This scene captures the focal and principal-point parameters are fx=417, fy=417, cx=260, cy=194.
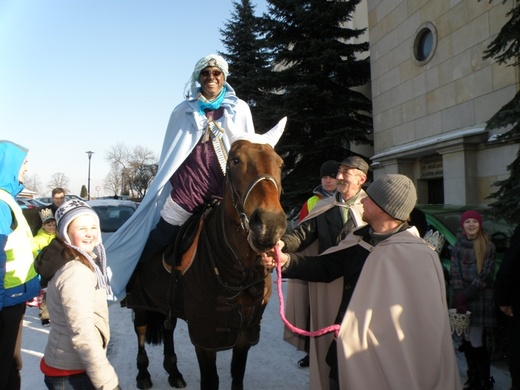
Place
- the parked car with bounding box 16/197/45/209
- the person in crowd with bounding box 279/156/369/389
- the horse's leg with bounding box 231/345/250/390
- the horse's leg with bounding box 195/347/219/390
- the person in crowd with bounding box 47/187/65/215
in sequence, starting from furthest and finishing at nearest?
1. the parked car with bounding box 16/197/45/209
2. the person in crowd with bounding box 47/187/65/215
3. the horse's leg with bounding box 231/345/250/390
4. the person in crowd with bounding box 279/156/369/389
5. the horse's leg with bounding box 195/347/219/390

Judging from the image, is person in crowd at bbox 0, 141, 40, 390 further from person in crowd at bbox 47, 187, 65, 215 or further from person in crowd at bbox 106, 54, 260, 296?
person in crowd at bbox 47, 187, 65, 215

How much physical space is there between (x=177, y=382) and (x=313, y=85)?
1017 centimetres

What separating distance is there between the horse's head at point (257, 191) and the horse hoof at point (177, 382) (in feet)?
7.99

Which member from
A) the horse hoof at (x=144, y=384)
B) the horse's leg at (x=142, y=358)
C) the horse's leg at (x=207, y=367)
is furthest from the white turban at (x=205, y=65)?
the horse hoof at (x=144, y=384)

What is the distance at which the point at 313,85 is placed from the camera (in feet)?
41.3

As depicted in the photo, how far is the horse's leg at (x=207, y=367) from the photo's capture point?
9.93 feet

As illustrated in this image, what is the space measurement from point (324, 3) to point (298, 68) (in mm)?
2176

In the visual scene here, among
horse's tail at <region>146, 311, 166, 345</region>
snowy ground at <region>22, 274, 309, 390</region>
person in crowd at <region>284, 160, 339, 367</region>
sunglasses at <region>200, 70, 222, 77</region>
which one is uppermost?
sunglasses at <region>200, 70, 222, 77</region>

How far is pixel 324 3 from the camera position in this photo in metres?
13.3

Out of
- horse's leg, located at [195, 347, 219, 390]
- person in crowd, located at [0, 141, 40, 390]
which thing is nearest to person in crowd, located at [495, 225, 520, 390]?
horse's leg, located at [195, 347, 219, 390]

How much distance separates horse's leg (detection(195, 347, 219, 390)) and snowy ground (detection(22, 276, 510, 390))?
1135mm

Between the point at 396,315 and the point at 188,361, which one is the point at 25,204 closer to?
the point at 188,361

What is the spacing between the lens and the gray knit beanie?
7.46 feet

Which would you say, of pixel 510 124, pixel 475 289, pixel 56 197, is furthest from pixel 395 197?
pixel 56 197
